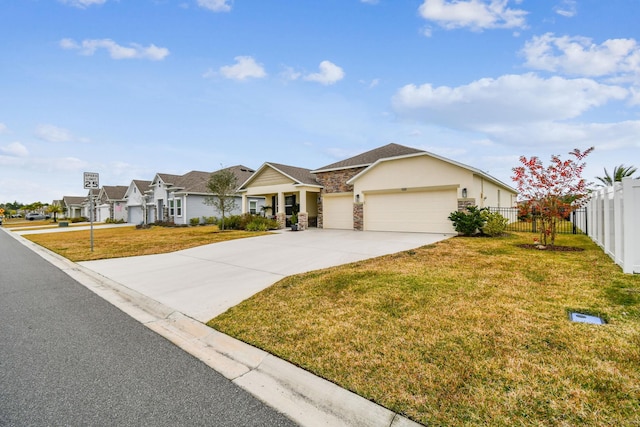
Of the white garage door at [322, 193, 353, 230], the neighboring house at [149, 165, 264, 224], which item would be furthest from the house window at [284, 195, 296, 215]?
the neighboring house at [149, 165, 264, 224]

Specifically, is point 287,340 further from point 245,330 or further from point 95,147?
point 95,147

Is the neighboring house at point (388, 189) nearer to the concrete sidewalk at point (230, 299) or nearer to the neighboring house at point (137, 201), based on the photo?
the concrete sidewalk at point (230, 299)

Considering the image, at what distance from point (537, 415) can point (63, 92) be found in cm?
2022

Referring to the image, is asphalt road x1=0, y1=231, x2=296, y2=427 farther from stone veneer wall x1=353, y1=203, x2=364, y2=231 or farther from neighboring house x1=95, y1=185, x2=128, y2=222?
neighboring house x1=95, y1=185, x2=128, y2=222

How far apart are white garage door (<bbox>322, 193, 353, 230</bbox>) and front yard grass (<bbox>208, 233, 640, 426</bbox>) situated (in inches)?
524

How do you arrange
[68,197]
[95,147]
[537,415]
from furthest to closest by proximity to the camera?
[68,197], [95,147], [537,415]

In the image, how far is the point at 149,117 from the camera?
18.5 metres

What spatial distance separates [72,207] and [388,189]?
6672cm

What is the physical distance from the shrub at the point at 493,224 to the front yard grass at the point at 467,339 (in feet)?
22.6

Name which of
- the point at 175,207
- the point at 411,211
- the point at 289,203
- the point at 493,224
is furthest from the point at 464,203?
the point at 175,207

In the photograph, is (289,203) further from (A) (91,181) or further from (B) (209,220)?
(A) (91,181)

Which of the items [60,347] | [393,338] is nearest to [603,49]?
[393,338]

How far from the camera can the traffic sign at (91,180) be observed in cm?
1227

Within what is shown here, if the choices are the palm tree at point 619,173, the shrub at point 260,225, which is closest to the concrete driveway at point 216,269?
the shrub at point 260,225
